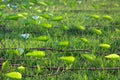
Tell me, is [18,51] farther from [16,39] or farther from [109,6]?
[109,6]

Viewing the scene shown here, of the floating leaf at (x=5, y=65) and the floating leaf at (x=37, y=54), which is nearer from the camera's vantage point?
the floating leaf at (x=5, y=65)

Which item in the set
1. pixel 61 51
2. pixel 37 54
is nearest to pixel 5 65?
pixel 37 54

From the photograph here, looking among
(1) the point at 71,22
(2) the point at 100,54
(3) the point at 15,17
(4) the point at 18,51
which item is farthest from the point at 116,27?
(4) the point at 18,51

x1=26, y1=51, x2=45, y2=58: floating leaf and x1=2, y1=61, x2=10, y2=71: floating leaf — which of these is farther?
x1=26, y1=51, x2=45, y2=58: floating leaf

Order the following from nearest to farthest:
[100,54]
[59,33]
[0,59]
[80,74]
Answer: [80,74]
[0,59]
[100,54]
[59,33]

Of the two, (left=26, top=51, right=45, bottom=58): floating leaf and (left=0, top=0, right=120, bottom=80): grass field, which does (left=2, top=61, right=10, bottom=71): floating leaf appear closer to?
(left=0, top=0, right=120, bottom=80): grass field

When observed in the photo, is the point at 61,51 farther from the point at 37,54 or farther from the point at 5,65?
the point at 5,65

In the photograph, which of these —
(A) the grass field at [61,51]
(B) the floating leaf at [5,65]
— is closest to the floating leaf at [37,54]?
(A) the grass field at [61,51]

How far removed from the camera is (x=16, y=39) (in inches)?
90.4

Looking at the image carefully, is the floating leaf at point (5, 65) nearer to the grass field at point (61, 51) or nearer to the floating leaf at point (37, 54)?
the grass field at point (61, 51)

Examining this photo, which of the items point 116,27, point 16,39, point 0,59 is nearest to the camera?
point 0,59

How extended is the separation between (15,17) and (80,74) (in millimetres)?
968

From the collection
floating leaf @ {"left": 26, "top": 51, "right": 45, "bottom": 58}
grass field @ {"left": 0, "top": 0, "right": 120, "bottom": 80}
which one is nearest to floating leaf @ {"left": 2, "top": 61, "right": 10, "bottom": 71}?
grass field @ {"left": 0, "top": 0, "right": 120, "bottom": 80}

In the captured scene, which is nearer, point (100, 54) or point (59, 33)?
point (100, 54)
